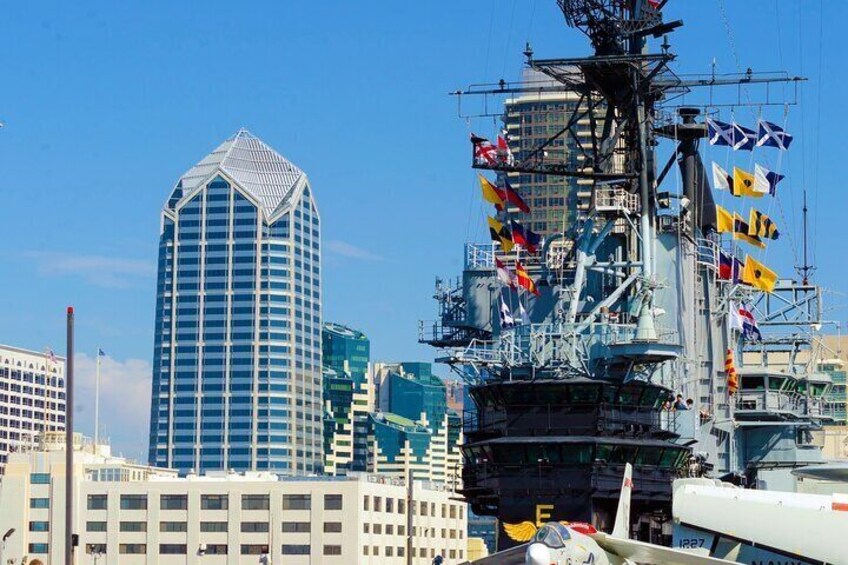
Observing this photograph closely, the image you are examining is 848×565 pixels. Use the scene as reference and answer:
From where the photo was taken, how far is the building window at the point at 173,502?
586 ft

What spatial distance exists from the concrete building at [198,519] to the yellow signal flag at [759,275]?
258ft

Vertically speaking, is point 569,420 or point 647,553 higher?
point 569,420

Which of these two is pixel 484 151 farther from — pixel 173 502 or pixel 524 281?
pixel 173 502

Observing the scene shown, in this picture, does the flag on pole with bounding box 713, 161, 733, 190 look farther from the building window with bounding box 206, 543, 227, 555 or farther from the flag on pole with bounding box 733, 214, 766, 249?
the building window with bounding box 206, 543, 227, 555

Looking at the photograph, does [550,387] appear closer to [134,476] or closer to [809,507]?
[809,507]

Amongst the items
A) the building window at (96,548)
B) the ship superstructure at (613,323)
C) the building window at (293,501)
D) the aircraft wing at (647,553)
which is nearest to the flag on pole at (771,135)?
the ship superstructure at (613,323)

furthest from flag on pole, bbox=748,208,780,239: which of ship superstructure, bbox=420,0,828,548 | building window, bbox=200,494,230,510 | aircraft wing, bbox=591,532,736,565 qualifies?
building window, bbox=200,494,230,510

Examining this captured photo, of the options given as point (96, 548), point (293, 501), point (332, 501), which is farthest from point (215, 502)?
point (96, 548)

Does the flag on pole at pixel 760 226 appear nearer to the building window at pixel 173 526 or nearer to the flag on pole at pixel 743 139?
the flag on pole at pixel 743 139

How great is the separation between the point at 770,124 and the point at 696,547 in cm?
4478

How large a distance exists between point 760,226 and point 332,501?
8565 centimetres

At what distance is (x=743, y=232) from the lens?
102500 mm

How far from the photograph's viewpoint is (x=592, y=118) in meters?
100

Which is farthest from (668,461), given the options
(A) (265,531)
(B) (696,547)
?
(A) (265,531)
